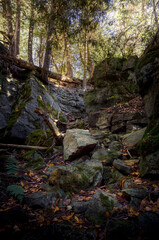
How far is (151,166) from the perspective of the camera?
8.78ft

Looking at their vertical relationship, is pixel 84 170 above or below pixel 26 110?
below

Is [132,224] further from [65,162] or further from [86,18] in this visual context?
[86,18]

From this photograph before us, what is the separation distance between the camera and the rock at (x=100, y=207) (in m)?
2.13

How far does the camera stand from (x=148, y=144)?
2.95 m

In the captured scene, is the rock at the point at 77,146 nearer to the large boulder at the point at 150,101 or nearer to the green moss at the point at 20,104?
the large boulder at the point at 150,101

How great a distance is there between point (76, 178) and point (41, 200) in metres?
0.96

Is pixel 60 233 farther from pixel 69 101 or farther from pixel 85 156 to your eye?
pixel 69 101

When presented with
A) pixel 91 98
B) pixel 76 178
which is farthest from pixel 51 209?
pixel 91 98

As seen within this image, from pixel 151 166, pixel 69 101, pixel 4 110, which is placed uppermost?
pixel 69 101

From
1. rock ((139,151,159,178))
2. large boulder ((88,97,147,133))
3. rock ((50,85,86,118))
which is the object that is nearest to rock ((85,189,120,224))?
rock ((139,151,159,178))

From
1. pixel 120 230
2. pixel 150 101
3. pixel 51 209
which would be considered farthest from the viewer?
pixel 150 101

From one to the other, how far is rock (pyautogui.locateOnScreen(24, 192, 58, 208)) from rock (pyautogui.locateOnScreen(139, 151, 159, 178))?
203 centimetres

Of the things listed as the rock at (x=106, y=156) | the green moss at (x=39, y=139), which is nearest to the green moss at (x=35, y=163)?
the green moss at (x=39, y=139)

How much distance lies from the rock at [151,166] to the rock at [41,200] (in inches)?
79.7
